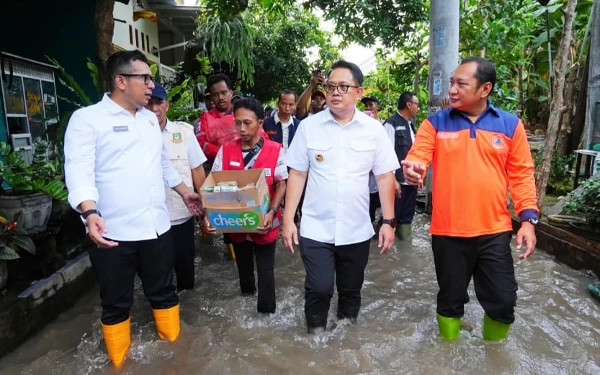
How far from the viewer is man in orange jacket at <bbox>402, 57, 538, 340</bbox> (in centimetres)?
279

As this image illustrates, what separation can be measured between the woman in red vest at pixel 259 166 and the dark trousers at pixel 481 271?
123 cm

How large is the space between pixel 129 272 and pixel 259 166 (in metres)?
1.24

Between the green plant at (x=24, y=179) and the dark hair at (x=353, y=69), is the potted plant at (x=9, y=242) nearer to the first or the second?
the green plant at (x=24, y=179)

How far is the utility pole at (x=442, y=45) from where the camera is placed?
5906 millimetres

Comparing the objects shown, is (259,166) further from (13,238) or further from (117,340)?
(13,238)

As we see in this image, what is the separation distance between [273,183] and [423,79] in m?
10.3

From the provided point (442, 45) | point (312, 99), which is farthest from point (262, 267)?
point (312, 99)

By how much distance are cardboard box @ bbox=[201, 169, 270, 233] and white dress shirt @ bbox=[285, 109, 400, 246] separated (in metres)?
0.32

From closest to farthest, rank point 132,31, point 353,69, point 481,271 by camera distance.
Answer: point 481,271 → point 353,69 → point 132,31

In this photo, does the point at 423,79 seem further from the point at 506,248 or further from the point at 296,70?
the point at 506,248

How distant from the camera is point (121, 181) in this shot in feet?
9.12

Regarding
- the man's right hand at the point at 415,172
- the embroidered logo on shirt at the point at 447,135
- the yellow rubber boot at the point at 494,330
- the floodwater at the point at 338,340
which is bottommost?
the floodwater at the point at 338,340

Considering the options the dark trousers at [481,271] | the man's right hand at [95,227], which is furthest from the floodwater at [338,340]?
the man's right hand at [95,227]

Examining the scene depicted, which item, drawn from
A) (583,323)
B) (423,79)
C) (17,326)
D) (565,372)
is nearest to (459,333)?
(565,372)
